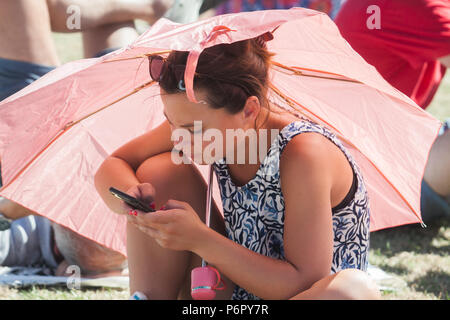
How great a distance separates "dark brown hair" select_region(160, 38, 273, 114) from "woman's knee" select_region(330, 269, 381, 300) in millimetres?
476

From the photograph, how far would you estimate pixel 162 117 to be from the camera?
75.6 inches

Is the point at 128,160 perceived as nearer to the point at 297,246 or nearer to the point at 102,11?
the point at 297,246

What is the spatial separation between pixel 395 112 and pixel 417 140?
0.10 m

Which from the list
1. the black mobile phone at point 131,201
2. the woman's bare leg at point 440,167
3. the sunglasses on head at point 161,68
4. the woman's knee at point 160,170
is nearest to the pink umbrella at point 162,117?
the sunglasses on head at point 161,68

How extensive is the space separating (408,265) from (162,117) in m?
1.31

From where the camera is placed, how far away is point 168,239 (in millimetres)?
1461

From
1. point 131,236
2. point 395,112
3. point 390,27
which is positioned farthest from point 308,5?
point 131,236

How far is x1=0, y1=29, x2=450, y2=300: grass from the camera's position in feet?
7.36

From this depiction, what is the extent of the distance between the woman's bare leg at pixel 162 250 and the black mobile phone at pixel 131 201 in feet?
0.82

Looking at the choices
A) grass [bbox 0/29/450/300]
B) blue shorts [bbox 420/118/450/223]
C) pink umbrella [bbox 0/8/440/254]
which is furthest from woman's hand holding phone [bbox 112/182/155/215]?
blue shorts [bbox 420/118/450/223]

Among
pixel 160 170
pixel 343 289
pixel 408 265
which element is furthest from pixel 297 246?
pixel 408 265

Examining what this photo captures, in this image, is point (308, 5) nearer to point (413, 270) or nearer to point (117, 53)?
point (413, 270)

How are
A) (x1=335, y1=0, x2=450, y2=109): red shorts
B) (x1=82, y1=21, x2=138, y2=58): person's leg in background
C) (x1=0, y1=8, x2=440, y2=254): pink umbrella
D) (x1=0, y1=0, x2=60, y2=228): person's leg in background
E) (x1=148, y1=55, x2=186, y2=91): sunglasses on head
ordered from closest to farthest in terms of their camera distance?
(x1=0, y1=8, x2=440, y2=254): pink umbrella, (x1=148, y1=55, x2=186, y2=91): sunglasses on head, (x1=335, y1=0, x2=450, y2=109): red shorts, (x1=0, y1=0, x2=60, y2=228): person's leg in background, (x1=82, y1=21, x2=138, y2=58): person's leg in background

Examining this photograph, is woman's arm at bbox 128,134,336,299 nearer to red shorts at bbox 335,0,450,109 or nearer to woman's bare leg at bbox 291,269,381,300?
woman's bare leg at bbox 291,269,381,300
